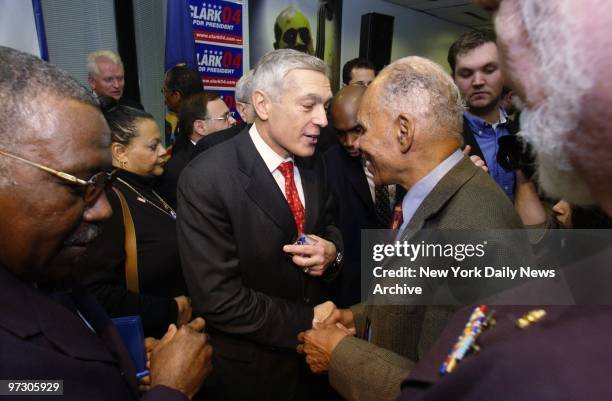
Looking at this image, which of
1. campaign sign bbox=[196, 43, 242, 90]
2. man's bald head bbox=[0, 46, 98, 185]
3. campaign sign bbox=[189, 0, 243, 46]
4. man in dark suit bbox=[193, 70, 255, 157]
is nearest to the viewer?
man's bald head bbox=[0, 46, 98, 185]

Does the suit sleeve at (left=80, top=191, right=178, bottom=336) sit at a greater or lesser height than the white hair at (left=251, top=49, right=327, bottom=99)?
lesser

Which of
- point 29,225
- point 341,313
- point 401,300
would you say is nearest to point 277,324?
point 341,313

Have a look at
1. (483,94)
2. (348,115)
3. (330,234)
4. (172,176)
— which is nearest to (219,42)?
(172,176)

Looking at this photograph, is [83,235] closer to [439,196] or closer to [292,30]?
[439,196]

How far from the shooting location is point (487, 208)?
1.20m

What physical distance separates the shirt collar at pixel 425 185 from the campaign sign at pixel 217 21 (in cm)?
480

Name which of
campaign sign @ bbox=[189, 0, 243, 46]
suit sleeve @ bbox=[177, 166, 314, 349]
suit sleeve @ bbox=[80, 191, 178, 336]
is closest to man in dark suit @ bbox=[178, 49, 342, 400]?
suit sleeve @ bbox=[177, 166, 314, 349]

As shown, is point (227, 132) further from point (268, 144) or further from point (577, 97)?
point (577, 97)

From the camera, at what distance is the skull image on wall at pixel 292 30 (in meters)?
6.75

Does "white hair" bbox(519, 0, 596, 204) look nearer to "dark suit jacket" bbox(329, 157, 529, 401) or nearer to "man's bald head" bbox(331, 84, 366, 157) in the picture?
"dark suit jacket" bbox(329, 157, 529, 401)

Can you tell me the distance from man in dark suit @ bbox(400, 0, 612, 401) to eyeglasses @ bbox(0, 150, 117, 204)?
2.47 feet

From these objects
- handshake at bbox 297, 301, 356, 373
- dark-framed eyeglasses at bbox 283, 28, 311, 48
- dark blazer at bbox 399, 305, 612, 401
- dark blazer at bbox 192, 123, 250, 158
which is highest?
dark-framed eyeglasses at bbox 283, 28, 311, 48

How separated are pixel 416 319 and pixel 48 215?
0.99m

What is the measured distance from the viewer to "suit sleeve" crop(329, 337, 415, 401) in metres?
1.21
